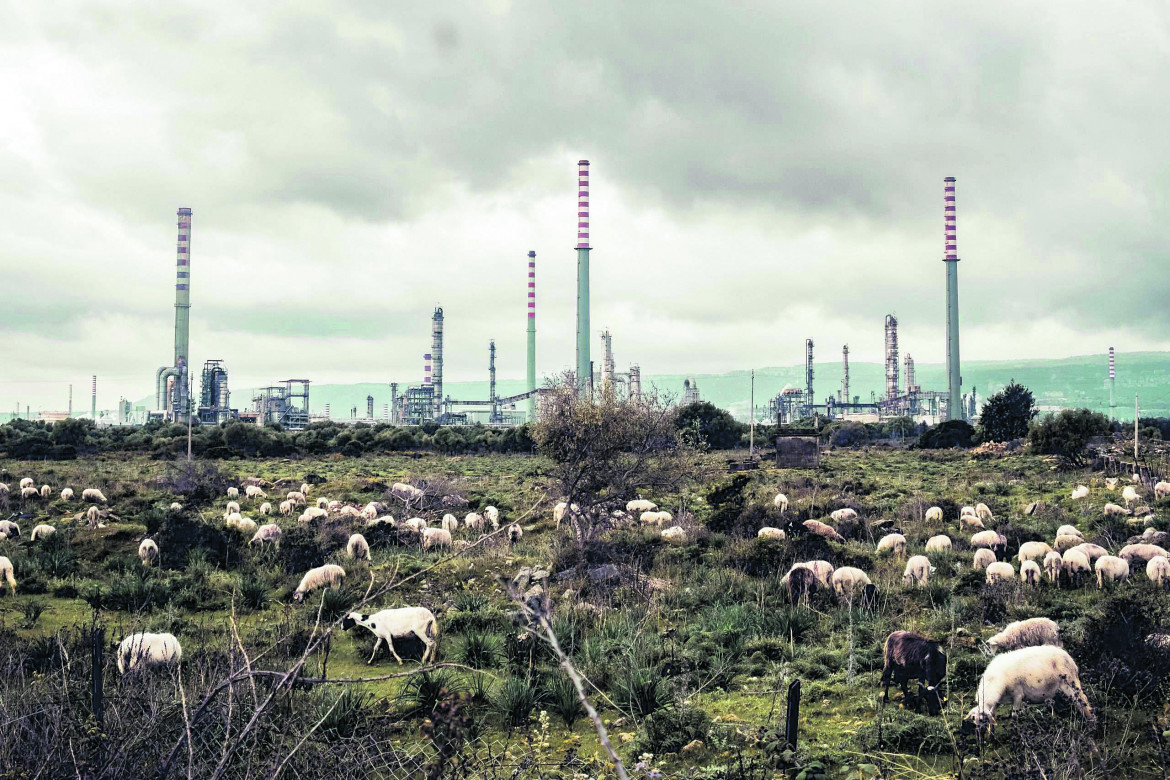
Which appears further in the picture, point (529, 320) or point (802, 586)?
point (529, 320)

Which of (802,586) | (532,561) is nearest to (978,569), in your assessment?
(802,586)

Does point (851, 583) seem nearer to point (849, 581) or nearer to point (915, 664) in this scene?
point (849, 581)

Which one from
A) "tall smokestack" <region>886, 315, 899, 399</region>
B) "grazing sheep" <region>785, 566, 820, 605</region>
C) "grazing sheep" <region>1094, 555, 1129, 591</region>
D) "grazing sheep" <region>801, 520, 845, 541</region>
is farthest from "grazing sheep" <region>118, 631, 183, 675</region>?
"tall smokestack" <region>886, 315, 899, 399</region>

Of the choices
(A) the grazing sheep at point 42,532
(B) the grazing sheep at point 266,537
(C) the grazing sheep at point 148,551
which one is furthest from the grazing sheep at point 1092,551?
(A) the grazing sheep at point 42,532

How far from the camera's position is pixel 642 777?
585 cm

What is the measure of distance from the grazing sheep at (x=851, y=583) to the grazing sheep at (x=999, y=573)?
197 cm

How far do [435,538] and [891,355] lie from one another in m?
104

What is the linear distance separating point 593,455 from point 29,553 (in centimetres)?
1187

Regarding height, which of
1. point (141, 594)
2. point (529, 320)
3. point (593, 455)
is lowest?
point (141, 594)

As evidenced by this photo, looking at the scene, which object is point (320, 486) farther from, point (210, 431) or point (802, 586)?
point (210, 431)

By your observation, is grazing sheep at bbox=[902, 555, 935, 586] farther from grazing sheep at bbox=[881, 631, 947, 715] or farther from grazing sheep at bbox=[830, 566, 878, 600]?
grazing sheep at bbox=[881, 631, 947, 715]

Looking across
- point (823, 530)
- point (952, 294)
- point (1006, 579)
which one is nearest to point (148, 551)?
point (823, 530)

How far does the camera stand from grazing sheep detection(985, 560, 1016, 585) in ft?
39.5

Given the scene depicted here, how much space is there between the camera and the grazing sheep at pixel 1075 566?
40.2ft
